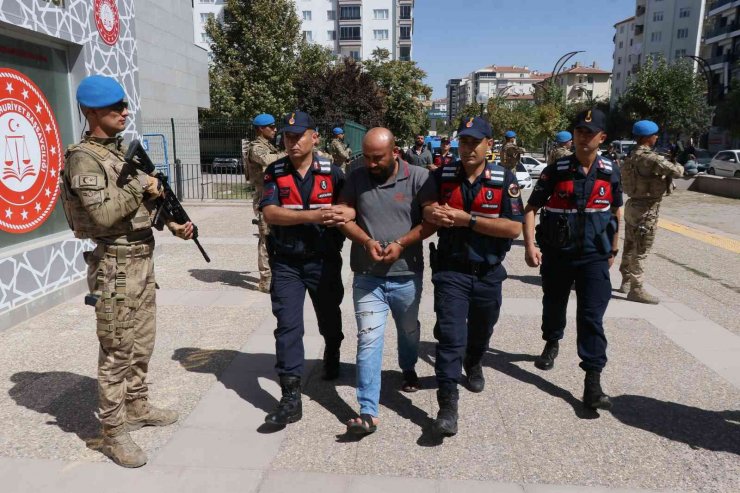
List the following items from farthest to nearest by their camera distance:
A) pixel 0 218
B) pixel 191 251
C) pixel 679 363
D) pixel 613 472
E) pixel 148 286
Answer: pixel 191 251 < pixel 0 218 < pixel 679 363 < pixel 148 286 < pixel 613 472

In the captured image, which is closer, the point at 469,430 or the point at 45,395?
the point at 469,430

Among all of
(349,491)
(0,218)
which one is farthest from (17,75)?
(349,491)

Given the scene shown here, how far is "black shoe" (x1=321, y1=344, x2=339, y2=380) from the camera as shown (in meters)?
4.21

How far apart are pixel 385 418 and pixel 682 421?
6.38 ft

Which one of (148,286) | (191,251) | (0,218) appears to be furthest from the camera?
(191,251)

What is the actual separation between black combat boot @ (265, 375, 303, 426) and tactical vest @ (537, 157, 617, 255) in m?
2.09

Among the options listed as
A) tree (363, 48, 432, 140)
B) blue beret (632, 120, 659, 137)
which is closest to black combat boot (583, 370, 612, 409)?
blue beret (632, 120, 659, 137)

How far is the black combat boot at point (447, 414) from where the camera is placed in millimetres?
3289

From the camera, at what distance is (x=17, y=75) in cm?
564

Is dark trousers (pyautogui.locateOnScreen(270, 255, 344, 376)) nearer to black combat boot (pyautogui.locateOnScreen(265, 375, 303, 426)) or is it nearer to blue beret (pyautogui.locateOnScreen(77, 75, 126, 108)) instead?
black combat boot (pyautogui.locateOnScreen(265, 375, 303, 426))

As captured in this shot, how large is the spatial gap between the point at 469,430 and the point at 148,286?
2.17 meters

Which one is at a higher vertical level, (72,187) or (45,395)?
(72,187)

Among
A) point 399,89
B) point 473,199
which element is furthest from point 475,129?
point 399,89

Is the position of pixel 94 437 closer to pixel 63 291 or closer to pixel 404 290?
pixel 404 290
